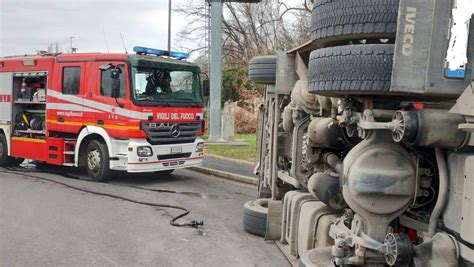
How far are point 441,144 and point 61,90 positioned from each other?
32.0 ft

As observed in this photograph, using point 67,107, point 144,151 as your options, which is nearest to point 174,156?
point 144,151

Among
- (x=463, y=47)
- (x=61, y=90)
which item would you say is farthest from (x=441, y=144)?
(x=61, y=90)

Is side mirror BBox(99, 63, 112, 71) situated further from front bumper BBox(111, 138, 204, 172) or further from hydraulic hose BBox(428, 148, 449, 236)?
hydraulic hose BBox(428, 148, 449, 236)

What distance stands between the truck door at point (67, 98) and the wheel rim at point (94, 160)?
25.7 inches

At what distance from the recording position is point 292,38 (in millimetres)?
31516

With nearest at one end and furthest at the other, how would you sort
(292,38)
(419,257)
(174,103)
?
(419,257), (174,103), (292,38)

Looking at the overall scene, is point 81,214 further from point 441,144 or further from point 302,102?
point 441,144

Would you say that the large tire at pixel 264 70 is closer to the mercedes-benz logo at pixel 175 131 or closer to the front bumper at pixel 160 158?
the front bumper at pixel 160 158

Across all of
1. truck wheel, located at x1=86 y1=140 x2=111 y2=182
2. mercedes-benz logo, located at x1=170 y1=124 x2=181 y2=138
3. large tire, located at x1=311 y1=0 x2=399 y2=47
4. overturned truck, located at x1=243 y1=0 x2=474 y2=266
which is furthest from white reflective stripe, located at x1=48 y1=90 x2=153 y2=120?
large tire, located at x1=311 y1=0 x2=399 y2=47

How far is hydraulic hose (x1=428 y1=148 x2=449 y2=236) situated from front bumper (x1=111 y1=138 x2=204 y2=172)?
7.59m

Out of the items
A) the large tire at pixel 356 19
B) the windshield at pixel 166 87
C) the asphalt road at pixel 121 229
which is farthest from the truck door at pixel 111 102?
the large tire at pixel 356 19

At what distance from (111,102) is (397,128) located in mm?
8033

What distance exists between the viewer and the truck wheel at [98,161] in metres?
10.6

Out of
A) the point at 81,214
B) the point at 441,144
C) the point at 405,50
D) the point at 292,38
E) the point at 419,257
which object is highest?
the point at 292,38
